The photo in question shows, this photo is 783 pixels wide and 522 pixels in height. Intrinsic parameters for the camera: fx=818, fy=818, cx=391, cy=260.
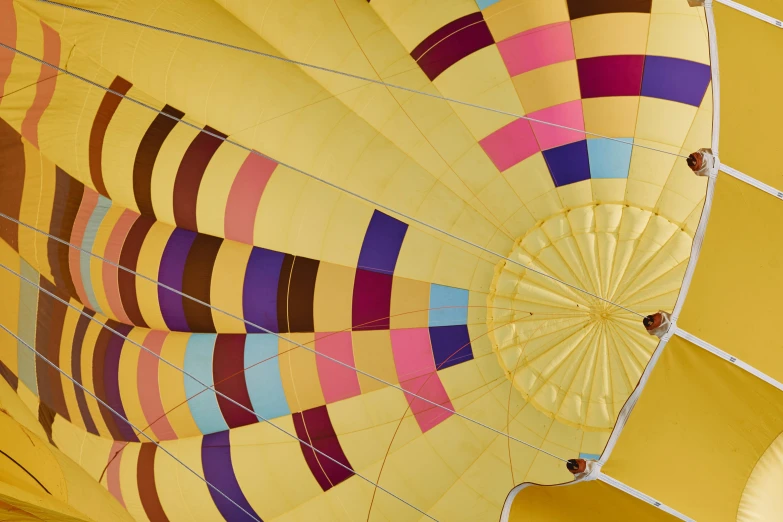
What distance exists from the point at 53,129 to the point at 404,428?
3427mm

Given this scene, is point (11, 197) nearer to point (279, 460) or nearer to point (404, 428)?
point (279, 460)

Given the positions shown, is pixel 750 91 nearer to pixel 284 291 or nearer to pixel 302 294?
pixel 302 294

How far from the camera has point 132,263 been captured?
608 cm

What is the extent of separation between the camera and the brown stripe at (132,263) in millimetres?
6094

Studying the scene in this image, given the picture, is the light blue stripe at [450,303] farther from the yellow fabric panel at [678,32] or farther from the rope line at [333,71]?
the yellow fabric panel at [678,32]

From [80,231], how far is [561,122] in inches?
147

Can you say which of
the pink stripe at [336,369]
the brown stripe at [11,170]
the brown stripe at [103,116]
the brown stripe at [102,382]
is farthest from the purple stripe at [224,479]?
the brown stripe at [11,170]

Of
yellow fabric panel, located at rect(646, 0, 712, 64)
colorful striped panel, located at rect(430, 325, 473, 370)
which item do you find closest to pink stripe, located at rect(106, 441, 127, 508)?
colorful striped panel, located at rect(430, 325, 473, 370)

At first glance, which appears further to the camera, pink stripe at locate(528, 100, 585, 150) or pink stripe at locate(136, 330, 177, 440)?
pink stripe at locate(136, 330, 177, 440)

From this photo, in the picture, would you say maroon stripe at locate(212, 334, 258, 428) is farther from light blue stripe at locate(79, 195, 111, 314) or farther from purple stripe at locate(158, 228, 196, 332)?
light blue stripe at locate(79, 195, 111, 314)

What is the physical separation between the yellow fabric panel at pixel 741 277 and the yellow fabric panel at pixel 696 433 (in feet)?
0.39

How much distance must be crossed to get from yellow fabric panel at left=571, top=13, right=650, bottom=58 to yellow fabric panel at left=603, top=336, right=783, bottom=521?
2023 mm

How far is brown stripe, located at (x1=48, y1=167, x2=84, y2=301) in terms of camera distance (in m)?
6.34

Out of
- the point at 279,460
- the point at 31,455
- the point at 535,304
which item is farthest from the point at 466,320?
the point at 31,455
